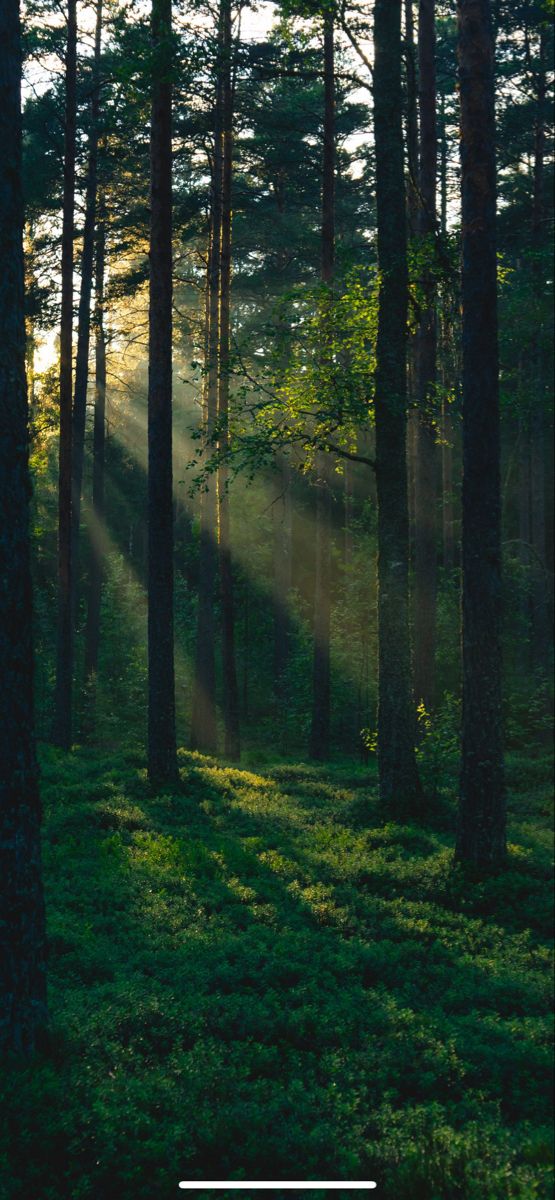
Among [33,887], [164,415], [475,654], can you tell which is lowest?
[33,887]

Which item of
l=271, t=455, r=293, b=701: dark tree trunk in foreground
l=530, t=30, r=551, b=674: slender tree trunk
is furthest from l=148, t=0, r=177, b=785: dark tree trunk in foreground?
l=271, t=455, r=293, b=701: dark tree trunk in foreground

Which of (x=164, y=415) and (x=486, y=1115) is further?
(x=164, y=415)

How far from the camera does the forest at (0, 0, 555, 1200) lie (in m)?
5.57

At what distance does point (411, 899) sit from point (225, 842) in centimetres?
292

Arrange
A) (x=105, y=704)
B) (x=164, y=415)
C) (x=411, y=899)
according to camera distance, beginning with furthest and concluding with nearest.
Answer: (x=105, y=704) < (x=164, y=415) < (x=411, y=899)

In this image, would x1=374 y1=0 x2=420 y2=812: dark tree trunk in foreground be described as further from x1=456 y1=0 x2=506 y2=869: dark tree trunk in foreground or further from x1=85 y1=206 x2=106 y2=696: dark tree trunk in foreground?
x1=85 y1=206 x2=106 y2=696: dark tree trunk in foreground

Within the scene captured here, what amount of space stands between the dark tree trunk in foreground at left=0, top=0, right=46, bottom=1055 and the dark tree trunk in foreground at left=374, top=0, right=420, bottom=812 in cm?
787

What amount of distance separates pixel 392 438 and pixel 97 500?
18.5 meters

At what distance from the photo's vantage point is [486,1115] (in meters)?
5.60

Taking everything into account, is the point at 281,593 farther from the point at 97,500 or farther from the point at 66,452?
the point at 66,452

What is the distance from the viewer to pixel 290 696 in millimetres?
30844

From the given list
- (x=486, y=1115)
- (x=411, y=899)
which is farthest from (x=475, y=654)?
(x=486, y=1115)

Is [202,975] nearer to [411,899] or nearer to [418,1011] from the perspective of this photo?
[418,1011]

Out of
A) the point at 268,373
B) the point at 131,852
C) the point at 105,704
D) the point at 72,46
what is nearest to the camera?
the point at 131,852
